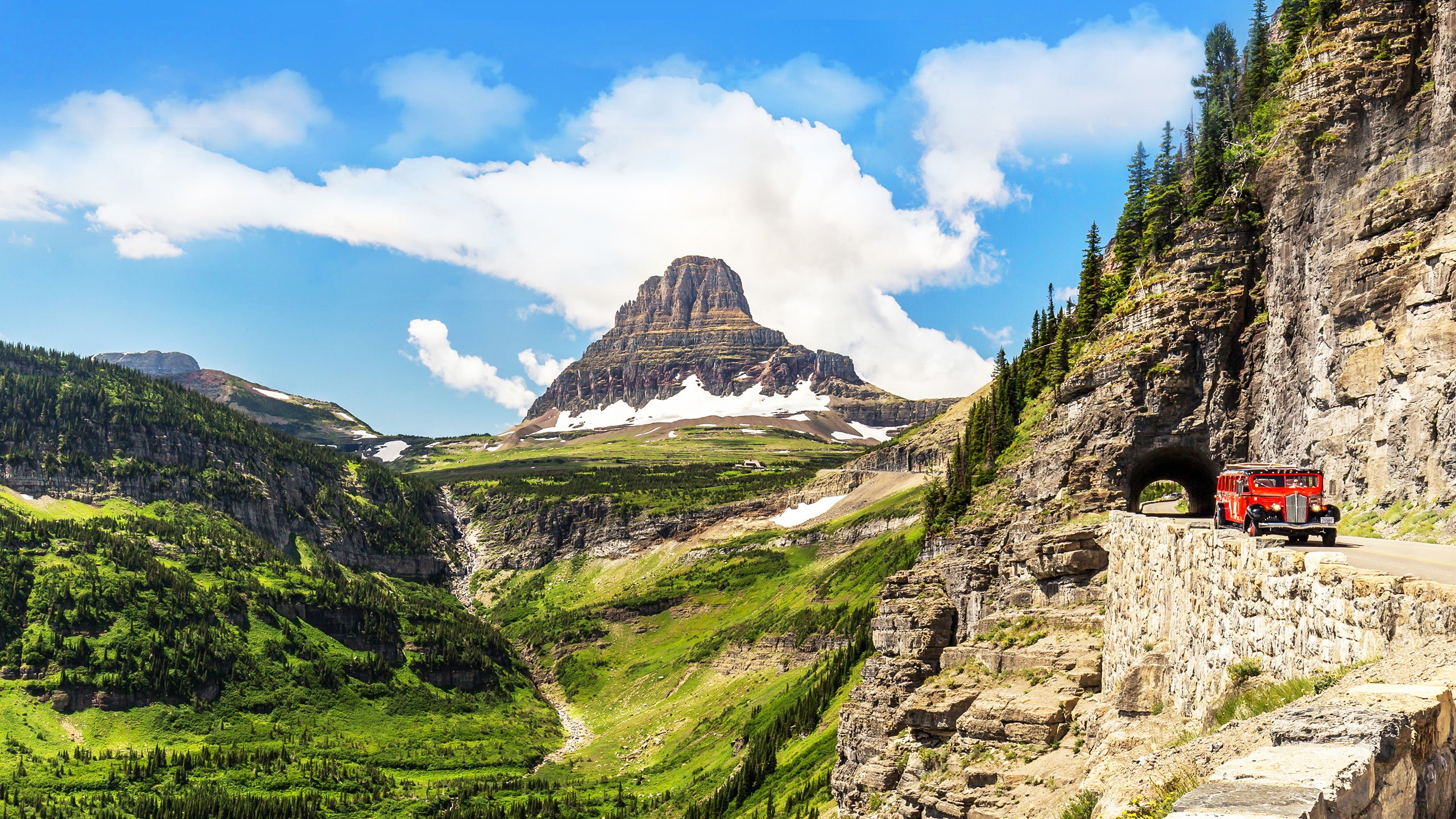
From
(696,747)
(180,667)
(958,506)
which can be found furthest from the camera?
(180,667)

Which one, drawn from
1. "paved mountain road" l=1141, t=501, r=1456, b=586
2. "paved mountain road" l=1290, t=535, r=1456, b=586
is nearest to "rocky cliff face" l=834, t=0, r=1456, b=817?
"paved mountain road" l=1141, t=501, r=1456, b=586

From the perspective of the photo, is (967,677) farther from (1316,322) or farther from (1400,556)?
(1400,556)

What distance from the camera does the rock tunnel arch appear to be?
176ft

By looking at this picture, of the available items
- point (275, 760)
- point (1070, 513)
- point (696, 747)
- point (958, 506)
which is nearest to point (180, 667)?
point (275, 760)

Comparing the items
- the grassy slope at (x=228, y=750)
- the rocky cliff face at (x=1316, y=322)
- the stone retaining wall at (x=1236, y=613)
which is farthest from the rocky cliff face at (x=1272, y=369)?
the grassy slope at (x=228, y=750)

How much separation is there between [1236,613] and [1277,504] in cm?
842

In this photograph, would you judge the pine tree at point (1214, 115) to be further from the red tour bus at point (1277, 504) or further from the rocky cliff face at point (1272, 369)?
the red tour bus at point (1277, 504)

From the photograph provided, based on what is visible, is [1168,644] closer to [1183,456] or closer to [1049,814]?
[1049,814]

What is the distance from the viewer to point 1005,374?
300 feet

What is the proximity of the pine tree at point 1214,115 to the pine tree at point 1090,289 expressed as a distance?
1108cm

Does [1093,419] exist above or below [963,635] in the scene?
above

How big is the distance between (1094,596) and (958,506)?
3020 centimetres

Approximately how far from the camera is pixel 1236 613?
22.0m

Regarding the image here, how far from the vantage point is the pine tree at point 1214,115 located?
5631 centimetres
